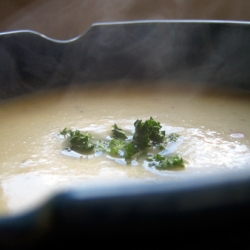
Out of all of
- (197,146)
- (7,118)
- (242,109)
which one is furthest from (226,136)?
(7,118)

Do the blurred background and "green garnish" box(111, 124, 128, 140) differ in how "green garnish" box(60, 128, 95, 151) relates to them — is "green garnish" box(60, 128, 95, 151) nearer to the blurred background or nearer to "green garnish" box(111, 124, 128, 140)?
"green garnish" box(111, 124, 128, 140)

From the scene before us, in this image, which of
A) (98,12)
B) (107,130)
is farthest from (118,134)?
(98,12)

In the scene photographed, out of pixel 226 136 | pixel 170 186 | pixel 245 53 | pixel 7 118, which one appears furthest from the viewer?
pixel 245 53

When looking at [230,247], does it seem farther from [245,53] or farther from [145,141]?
[245,53]

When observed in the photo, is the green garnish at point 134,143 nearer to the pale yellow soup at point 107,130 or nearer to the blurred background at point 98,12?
the pale yellow soup at point 107,130

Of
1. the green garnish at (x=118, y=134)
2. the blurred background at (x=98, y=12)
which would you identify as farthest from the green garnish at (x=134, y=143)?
the blurred background at (x=98, y=12)

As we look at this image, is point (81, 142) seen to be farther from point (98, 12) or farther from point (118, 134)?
point (98, 12)
